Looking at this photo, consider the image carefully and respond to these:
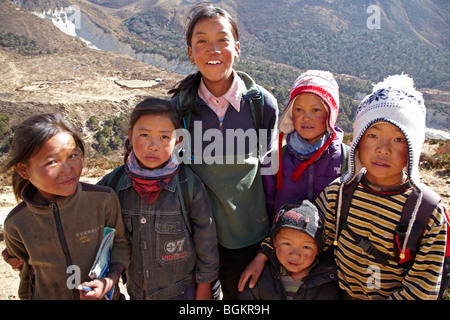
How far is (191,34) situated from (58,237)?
148 centimetres

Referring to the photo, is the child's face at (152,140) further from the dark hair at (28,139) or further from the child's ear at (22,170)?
the child's ear at (22,170)

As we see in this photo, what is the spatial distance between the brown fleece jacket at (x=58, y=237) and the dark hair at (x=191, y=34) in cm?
74

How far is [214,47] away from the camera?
194 cm

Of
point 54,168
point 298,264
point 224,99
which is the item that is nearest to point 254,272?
point 298,264

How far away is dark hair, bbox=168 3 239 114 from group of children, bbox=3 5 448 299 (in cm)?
1

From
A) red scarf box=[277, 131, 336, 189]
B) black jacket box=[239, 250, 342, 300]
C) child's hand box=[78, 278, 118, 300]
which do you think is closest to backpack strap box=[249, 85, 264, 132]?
red scarf box=[277, 131, 336, 189]

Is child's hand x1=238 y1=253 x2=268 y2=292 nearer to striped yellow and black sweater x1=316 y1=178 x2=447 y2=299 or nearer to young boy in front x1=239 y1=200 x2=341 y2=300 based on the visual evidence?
young boy in front x1=239 y1=200 x2=341 y2=300

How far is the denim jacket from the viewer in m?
1.78

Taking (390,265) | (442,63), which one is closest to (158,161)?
(390,265)

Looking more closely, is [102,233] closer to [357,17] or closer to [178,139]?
[178,139]

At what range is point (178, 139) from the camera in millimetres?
1936

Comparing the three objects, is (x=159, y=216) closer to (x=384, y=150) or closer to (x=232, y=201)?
(x=232, y=201)

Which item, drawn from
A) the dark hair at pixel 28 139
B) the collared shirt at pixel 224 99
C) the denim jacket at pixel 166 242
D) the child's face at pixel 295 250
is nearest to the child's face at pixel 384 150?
the child's face at pixel 295 250

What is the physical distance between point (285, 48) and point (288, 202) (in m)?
89.5
